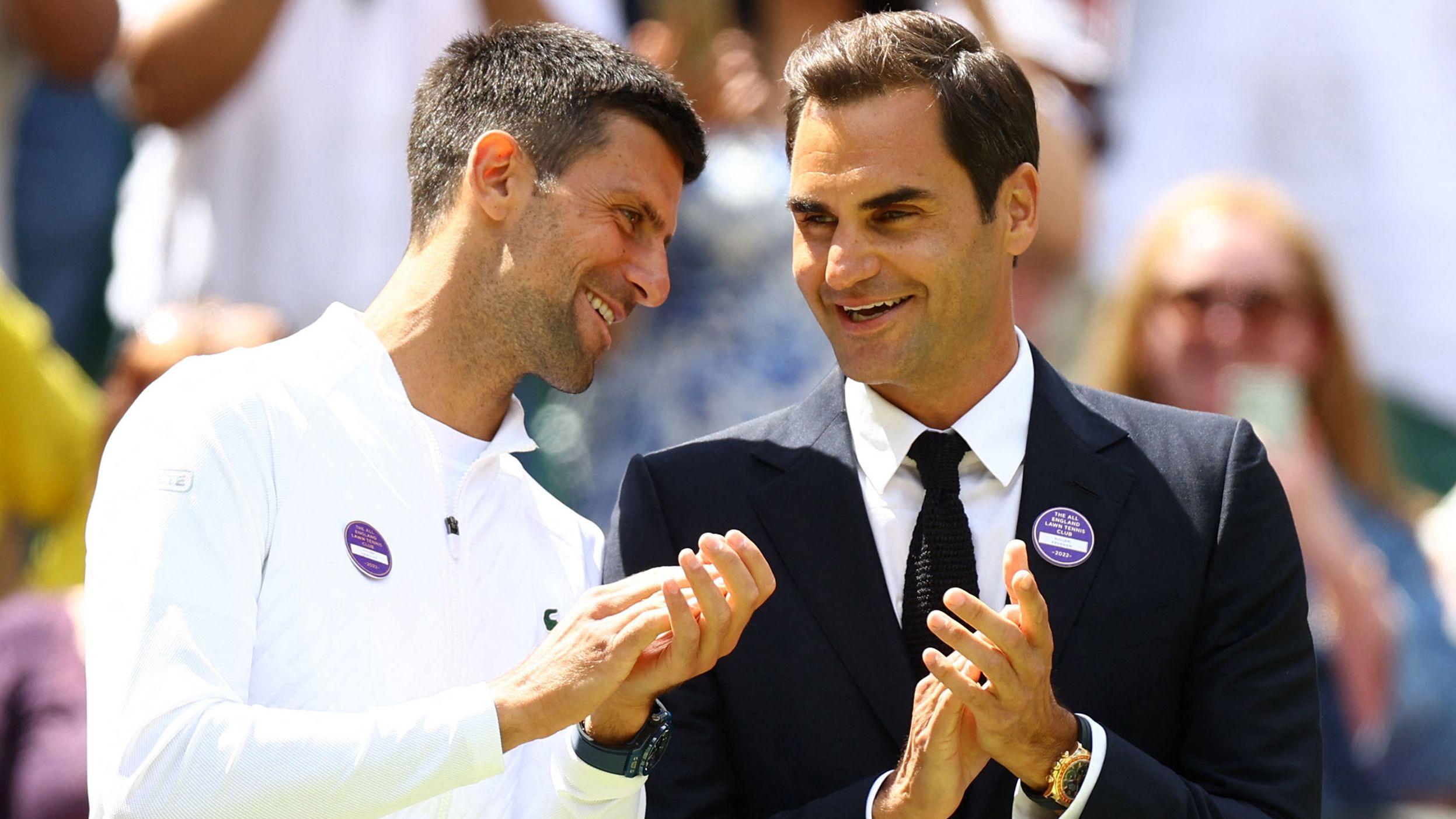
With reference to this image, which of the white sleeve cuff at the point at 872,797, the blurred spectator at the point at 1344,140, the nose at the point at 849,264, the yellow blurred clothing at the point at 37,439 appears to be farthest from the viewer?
the blurred spectator at the point at 1344,140

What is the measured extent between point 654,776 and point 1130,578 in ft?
2.78

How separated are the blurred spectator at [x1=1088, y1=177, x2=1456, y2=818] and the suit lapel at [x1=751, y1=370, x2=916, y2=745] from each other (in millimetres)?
2380

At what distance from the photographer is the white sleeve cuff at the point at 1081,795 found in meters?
2.46

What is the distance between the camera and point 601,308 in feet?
10.3

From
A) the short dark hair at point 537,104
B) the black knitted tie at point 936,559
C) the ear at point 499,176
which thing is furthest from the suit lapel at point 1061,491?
the ear at point 499,176

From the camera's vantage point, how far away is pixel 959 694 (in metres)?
2.38

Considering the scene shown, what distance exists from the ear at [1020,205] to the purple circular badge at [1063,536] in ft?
1.67

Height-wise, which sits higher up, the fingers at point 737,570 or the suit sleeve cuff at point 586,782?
the fingers at point 737,570

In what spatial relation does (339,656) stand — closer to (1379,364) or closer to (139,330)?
(139,330)

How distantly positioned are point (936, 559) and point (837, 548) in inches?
7.1

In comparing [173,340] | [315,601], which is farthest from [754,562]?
[173,340]

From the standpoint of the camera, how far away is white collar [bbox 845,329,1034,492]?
9.38ft

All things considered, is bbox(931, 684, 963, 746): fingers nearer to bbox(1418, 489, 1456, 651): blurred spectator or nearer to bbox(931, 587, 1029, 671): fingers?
bbox(931, 587, 1029, 671): fingers

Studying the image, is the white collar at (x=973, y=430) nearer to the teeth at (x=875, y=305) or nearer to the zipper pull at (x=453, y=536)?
the teeth at (x=875, y=305)
